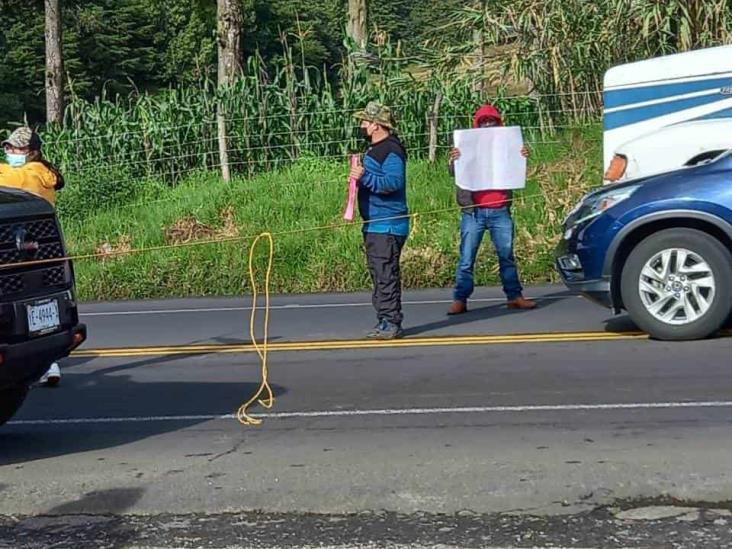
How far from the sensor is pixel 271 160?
2019cm

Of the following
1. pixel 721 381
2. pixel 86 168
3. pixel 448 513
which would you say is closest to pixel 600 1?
pixel 86 168

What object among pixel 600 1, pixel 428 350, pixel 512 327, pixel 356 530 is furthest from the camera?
pixel 600 1

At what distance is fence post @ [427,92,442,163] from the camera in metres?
19.1

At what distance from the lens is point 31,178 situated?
8664 millimetres

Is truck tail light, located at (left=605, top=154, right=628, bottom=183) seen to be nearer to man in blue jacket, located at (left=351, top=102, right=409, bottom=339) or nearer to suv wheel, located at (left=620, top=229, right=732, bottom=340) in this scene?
suv wheel, located at (left=620, top=229, right=732, bottom=340)

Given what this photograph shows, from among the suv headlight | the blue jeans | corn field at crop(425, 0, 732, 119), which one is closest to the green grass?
corn field at crop(425, 0, 732, 119)

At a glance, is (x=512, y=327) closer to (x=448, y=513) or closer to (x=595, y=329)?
(x=595, y=329)

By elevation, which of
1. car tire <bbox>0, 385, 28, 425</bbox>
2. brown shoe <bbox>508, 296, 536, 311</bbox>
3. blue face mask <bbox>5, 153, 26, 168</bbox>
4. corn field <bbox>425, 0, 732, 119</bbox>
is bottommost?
brown shoe <bbox>508, 296, 536, 311</bbox>

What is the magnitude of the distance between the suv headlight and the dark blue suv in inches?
0.4

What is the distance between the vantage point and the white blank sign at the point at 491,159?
1109 cm

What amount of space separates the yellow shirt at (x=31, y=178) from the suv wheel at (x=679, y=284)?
4282 mm

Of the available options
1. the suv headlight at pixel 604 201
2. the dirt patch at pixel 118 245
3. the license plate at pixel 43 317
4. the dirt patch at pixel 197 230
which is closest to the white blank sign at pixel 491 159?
the suv headlight at pixel 604 201

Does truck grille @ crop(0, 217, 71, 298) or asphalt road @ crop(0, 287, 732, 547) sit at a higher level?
truck grille @ crop(0, 217, 71, 298)

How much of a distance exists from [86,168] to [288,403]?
13209mm
